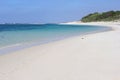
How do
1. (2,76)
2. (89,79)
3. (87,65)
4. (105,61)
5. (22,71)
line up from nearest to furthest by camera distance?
(89,79), (2,76), (22,71), (87,65), (105,61)

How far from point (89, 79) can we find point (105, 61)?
2.02m

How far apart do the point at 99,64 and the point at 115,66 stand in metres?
0.50

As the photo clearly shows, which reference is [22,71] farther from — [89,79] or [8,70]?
[89,79]

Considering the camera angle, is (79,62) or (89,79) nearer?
(89,79)

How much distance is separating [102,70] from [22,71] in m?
2.08

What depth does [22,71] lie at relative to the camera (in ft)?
20.5

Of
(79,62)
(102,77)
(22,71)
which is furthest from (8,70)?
(102,77)

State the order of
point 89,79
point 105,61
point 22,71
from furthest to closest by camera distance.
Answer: point 105,61 < point 22,71 < point 89,79

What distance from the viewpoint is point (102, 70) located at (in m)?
6.08

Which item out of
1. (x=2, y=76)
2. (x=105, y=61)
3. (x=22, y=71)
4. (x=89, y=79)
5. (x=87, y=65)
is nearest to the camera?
(x=89, y=79)

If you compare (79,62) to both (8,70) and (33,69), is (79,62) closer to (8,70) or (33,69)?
(33,69)

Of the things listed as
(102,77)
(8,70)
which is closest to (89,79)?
(102,77)

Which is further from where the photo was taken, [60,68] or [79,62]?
[79,62]

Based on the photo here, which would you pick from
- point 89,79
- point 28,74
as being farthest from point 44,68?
point 89,79
